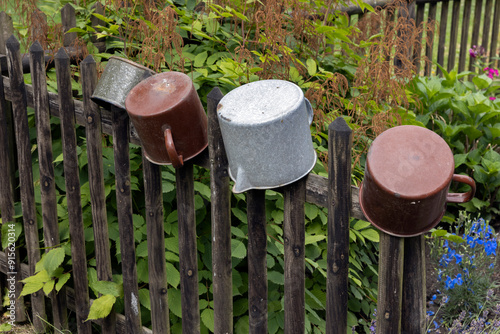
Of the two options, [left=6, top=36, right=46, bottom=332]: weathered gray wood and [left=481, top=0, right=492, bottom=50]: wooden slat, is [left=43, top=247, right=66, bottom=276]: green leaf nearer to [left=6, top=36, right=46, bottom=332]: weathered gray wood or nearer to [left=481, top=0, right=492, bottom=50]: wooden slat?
[left=6, top=36, right=46, bottom=332]: weathered gray wood

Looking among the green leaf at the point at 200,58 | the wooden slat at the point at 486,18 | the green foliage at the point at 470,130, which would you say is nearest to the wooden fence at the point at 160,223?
the green leaf at the point at 200,58

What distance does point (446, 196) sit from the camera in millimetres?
1380

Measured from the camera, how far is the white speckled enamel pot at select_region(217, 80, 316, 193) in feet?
4.83

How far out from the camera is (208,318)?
7.10ft

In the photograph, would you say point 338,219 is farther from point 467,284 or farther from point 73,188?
point 467,284

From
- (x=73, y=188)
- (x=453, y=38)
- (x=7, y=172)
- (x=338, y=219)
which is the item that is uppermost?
(x=338, y=219)

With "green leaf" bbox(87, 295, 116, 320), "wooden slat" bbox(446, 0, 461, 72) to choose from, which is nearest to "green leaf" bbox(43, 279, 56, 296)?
"green leaf" bbox(87, 295, 116, 320)

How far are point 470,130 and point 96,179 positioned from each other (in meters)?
2.38

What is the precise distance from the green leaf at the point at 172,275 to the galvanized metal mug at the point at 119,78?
2.23 feet

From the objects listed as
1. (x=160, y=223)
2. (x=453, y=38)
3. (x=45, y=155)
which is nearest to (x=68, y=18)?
(x=45, y=155)

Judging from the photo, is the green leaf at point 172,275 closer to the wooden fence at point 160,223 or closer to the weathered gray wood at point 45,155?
the wooden fence at point 160,223

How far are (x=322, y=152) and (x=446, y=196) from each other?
2.91 ft

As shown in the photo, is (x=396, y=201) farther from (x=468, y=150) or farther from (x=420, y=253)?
(x=468, y=150)

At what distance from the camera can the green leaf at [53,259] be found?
2387 millimetres
